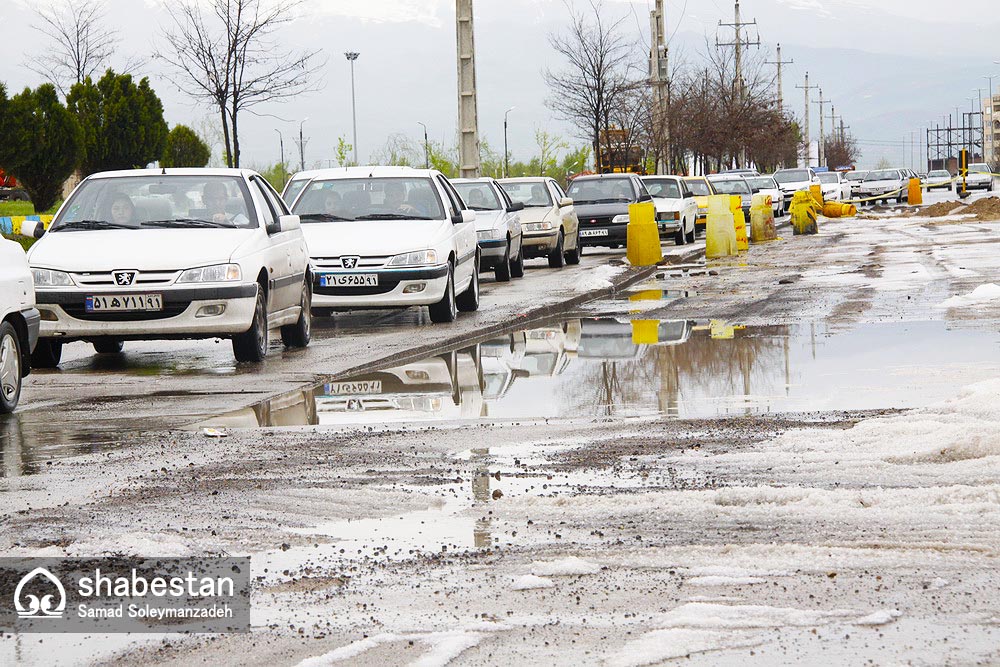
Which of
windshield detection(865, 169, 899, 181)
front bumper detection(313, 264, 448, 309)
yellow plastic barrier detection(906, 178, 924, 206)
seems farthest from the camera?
windshield detection(865, 169, 899, 181)

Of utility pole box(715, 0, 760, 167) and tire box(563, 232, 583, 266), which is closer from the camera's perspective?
tire box(563, 232, 583, 266)

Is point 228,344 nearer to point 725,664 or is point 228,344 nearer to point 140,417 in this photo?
point 140,417

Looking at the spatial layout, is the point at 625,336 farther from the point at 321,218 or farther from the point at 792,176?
the point at 792,176

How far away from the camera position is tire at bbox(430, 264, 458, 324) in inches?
631

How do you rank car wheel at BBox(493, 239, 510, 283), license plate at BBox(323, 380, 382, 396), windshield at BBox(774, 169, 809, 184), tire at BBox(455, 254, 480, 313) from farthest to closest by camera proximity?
windshield at BBox(774, 169, 809, 184)
car wheel at BBox(493, 239, 510, 283)
tire at BBox(455, 254, 480, 313)
license plate at BBox(323, 380, 382, 396)

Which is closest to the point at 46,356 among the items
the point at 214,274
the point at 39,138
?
the point at 214,274

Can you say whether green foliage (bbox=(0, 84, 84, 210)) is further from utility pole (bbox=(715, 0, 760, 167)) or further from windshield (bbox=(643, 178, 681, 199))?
utility pole (bbox=(715, 0, 760, 167))

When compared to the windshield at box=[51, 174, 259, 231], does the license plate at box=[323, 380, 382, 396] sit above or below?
below

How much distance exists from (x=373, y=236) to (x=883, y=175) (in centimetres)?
6512

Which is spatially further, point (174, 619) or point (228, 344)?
point (228, 344)

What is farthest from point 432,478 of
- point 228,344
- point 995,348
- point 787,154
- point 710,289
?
point 787,154

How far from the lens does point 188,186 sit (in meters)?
13.2

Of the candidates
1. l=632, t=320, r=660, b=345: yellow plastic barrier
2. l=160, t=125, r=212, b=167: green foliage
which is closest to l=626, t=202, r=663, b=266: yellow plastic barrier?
l=632, t=320, r=660, b=345: yellow plastic barrier

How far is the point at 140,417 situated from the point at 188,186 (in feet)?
13.6
